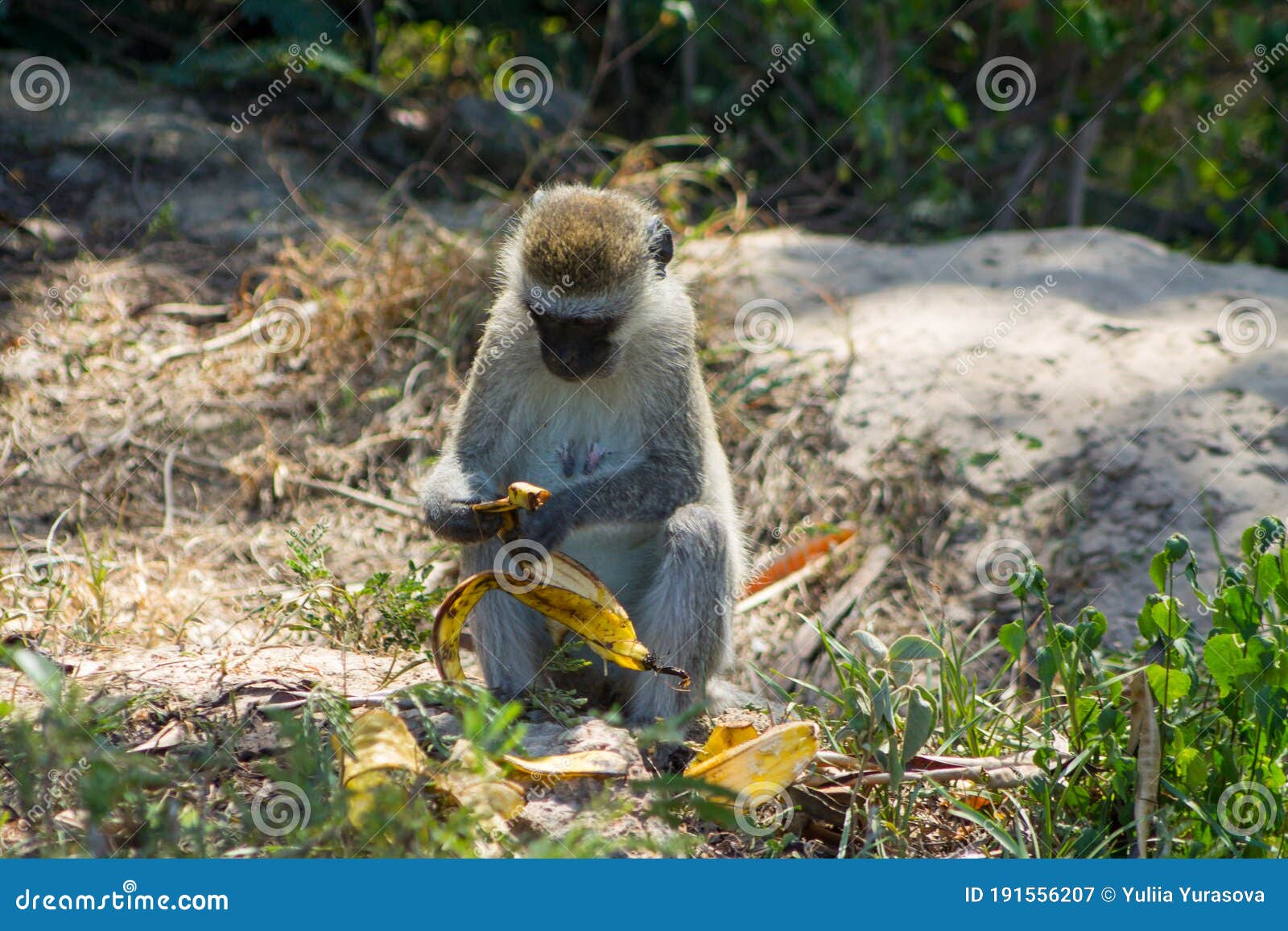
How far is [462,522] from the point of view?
4.36 m

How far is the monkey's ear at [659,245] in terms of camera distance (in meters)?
4.95

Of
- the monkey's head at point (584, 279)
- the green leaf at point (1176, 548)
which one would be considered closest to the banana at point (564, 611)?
the monkey's head at point (584, 279)

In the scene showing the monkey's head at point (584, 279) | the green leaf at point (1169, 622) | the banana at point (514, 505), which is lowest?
the green leaf at point (1169, 622)

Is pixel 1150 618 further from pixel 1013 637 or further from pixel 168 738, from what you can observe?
pixel 168 738

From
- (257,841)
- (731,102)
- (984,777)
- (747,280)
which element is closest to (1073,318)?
(747,280)

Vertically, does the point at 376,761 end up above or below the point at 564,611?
below

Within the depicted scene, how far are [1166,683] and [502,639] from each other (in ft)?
7.24

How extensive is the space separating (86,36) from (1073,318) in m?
7.32

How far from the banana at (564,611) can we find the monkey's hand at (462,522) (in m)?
0.14

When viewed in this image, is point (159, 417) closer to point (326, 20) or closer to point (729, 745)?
point (326, 20)

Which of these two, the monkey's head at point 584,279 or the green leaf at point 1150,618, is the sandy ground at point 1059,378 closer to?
the green leaf at point 1150,618

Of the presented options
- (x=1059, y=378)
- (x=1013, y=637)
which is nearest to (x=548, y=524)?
(x=1013, y=637)

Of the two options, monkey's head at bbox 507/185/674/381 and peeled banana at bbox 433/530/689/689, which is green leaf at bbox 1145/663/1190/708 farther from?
monkey's head at bbox 507/185/674/381

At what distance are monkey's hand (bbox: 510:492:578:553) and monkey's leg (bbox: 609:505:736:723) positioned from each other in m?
0.36
